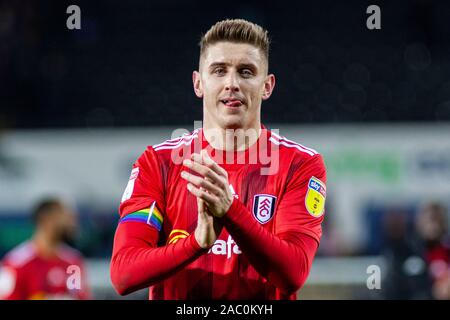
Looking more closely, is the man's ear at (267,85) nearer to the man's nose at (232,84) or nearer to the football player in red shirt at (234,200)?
the football player in red shirt at (234,200)

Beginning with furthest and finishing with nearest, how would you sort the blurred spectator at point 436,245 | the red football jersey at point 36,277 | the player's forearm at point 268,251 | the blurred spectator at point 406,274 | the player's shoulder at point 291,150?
the blurred spectator at point 436,245, the blurred spectator at point 406,274, the red football jersey at point 36,277, the player's shoulder at point 291,150, the player's forearm at point 268,251

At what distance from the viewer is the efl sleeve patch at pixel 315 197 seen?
3092 millimetres

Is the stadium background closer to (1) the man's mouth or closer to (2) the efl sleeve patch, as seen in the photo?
(2) the efl sleeve patch

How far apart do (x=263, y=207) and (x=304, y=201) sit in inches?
6.5

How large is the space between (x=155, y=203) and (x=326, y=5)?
332 inches

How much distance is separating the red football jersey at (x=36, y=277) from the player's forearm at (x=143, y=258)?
323 cm

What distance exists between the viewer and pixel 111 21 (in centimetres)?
1066

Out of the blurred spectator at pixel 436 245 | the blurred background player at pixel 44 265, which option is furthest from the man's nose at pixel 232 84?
the blurred spectator at pixel 436 245

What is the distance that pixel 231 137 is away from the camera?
3143 millimetres

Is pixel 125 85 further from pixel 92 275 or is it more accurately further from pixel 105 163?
pixel 92 275

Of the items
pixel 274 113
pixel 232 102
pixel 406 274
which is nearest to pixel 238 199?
pixel 232 102
